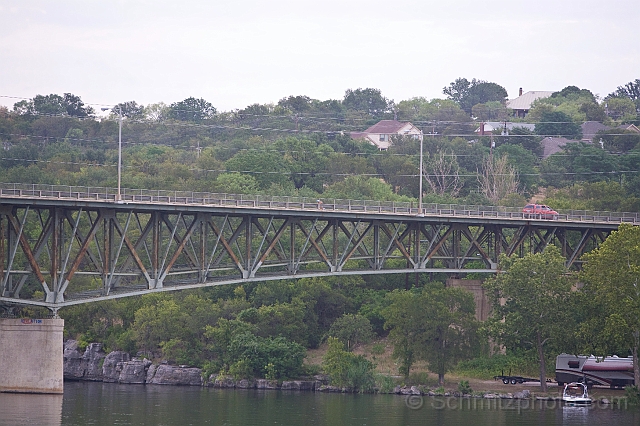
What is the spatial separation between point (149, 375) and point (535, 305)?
40.0 m

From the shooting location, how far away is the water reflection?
74.2 m

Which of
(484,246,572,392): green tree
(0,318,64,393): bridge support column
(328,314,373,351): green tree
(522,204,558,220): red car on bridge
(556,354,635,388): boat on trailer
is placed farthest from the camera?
(328,314,373,351): green tree

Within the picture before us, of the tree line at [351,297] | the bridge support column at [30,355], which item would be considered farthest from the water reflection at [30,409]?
the tree line at [351,297]

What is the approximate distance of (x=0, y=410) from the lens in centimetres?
7944

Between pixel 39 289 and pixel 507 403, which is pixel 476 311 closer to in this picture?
pixel 507 403

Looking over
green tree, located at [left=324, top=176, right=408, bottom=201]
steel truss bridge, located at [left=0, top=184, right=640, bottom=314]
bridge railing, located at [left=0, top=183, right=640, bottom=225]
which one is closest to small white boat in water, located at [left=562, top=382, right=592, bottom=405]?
steel truss bridge, located at [left=0, top=184, right=640, bottom=314]

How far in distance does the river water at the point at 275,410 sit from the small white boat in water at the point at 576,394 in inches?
44.9

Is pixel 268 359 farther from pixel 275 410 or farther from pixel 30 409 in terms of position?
pixel 30 409

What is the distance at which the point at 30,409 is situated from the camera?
80.7 m

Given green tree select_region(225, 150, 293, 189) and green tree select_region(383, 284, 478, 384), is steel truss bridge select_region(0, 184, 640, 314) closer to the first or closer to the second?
green tree select_region(383, 284, 478, 384)

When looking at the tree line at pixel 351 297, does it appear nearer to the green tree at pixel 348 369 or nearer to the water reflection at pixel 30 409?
the green tree at pixel 348 369

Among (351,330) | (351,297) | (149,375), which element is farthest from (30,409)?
(351,297)

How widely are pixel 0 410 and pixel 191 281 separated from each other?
22082 mm

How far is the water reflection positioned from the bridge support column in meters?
1.05
